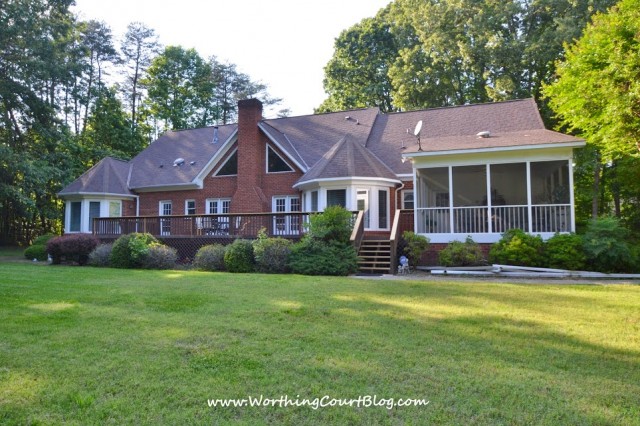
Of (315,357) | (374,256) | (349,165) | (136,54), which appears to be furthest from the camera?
(136,54)

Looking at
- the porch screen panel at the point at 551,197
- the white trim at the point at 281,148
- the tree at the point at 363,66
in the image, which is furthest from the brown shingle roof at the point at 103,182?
the tree at the point at 363,66

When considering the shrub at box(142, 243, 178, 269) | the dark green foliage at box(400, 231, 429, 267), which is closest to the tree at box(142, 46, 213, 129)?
the shrub at box(142, 243, 178, 269)

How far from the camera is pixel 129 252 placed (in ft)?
48.4

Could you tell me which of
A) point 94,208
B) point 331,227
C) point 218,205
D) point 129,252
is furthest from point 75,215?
point 331,227

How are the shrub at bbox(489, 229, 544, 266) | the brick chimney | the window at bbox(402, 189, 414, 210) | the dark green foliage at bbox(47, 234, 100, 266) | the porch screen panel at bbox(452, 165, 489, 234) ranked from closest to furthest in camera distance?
the shrub at bbox(489, 229, 544, 266), the dark green foliage at bbox(47, 234, 100, 266), the porch screen panel at bbox(452, 165, 489, 234), the window at bbox(402, 189, 414, 210), the brick chimney

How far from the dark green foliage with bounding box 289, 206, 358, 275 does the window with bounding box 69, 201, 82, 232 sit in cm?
1460

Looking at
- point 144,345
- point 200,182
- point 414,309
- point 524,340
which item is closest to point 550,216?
point 414,309

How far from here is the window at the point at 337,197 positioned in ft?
55.6

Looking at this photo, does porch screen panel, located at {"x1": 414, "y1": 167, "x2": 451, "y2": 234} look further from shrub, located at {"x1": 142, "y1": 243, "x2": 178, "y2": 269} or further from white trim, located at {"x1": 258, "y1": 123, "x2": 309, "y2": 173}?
shrub, located at {"x1": 142, "y1": 243, "x2": 178, "y2": 269}

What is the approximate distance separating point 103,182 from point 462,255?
17942 mm

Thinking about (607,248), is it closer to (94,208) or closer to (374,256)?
(374,256)

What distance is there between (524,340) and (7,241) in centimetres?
3449

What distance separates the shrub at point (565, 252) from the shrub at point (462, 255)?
1.87 m

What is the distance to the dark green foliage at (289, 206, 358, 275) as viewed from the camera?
12.6 m
